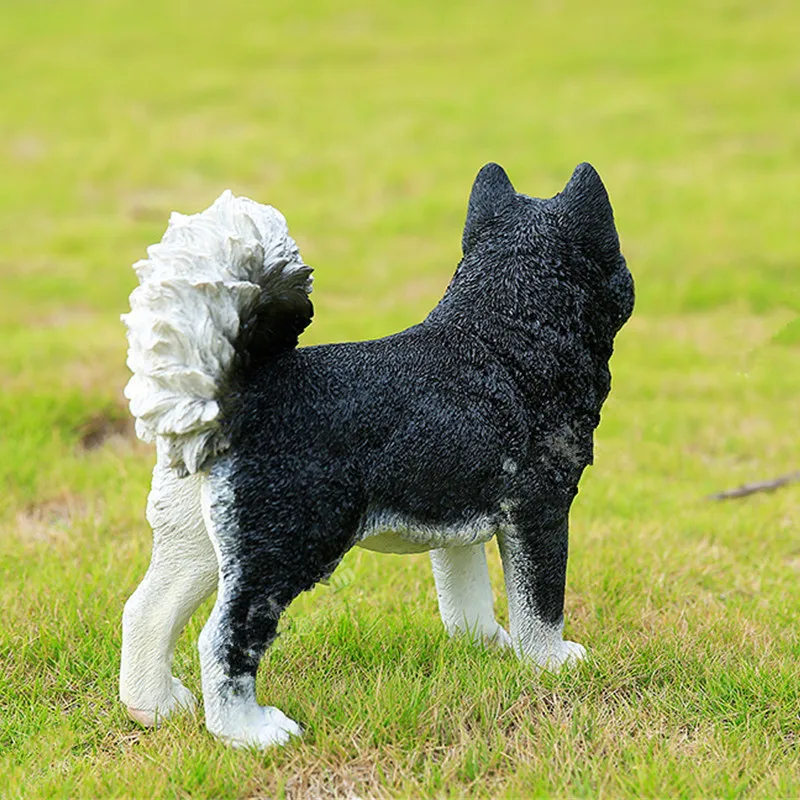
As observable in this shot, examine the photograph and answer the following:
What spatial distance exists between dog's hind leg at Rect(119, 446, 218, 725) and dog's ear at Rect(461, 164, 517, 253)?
44.4 inches

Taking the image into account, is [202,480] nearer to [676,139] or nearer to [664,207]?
[664,207]

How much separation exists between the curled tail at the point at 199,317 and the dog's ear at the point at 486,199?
69 cm

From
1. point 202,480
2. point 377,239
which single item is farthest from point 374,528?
point 377,239

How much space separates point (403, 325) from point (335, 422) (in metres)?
5.27

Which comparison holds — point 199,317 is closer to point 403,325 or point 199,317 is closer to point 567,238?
point 567,238

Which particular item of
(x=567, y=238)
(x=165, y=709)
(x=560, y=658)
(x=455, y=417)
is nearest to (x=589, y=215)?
(x=567, y=238)

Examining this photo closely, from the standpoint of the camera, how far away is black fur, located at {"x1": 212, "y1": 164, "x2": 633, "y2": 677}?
2.82 meters

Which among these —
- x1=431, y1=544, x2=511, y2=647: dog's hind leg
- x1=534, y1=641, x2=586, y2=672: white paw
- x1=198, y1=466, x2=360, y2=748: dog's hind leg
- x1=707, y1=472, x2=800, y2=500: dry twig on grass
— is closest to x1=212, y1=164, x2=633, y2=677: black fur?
x1=198, y1=466, x2=360, y2=748: dog's hind leg

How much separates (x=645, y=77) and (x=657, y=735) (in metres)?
16.4

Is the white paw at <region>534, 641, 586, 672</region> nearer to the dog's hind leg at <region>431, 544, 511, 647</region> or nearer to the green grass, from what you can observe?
the green grass

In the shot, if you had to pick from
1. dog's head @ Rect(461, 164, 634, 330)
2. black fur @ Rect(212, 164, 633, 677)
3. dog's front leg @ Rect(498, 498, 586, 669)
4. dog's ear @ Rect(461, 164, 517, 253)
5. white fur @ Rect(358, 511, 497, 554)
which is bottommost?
dog's front leg @ Rect(498, 498, 586, 669)

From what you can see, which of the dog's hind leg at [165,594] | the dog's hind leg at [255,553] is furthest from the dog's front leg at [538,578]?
the dog's hind leg at [165,594]

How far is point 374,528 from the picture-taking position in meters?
2.96

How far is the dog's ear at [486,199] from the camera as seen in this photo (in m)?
3.29
